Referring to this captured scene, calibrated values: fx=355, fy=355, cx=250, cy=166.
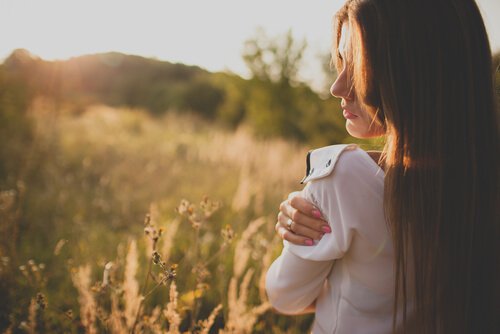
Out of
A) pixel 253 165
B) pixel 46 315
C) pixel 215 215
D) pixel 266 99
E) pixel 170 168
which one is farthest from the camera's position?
pixel 266 99

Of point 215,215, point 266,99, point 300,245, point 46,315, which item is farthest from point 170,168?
point 266,99

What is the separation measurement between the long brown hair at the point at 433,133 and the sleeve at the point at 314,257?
12 cm

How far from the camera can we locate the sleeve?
2.98 ft

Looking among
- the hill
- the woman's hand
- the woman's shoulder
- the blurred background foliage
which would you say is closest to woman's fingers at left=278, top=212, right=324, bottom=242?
the woman's hand

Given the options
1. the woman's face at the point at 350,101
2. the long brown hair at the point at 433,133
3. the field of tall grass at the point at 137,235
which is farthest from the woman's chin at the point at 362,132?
the field of tall grass at the point at 137,235

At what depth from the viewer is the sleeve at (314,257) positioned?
0.91 m

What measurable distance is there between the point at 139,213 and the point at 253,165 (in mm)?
3440

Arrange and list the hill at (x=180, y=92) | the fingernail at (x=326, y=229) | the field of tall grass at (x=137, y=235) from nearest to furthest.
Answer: the fingernail at (x=326, y=229)
the field of tall grass at (x=137, y=235)
the hill at (x=180, y=92)

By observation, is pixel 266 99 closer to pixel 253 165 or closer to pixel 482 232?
pixel 253 165

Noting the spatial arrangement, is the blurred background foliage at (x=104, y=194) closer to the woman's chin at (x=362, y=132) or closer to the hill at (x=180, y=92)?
the hill at (x=180, y=92)

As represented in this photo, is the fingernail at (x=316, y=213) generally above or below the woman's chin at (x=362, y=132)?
below

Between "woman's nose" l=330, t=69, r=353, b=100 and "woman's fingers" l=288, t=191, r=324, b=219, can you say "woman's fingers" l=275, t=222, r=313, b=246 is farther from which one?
"woman's nose" l=330, t=69, r=353, b=100

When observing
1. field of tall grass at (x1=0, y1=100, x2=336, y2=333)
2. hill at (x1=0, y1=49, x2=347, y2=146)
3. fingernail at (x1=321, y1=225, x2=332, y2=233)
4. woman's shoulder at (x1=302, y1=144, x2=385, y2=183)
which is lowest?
field of tall grass at (x1=0, y1=100, x2=336, y2=333)

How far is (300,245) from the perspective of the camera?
103cm
